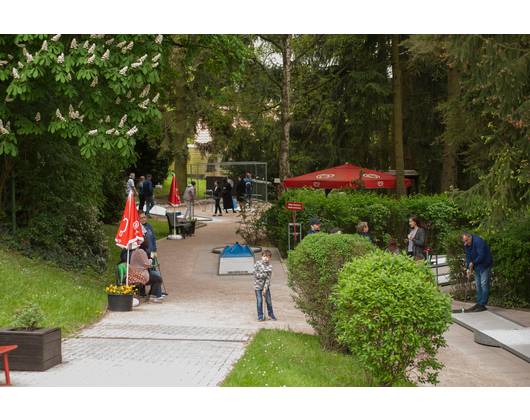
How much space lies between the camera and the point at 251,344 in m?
7.12

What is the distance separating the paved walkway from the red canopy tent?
6.22m

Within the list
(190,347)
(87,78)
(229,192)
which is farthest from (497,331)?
(229,192)

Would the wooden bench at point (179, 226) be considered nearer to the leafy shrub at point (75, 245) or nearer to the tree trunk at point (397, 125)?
the leafy shrub at point (75, 245)

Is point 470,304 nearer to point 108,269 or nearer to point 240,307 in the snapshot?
point 240,307

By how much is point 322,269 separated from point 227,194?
956 inches

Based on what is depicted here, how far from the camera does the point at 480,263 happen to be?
10.2 metres

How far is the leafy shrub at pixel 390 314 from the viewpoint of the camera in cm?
536

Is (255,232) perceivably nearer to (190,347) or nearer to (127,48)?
(127,48)

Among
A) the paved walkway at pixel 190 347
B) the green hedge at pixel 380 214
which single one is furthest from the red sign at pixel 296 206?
the paved walkway at pixel 190 347

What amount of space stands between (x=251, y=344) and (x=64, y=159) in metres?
7.89

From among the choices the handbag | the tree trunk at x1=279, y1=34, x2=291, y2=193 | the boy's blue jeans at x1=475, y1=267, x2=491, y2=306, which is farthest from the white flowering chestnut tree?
the tree trunk at x1=279, y1=34, x2=291, y2=193

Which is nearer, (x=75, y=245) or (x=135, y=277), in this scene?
(x=135, y=277)

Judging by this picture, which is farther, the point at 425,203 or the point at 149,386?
the point at 425,203

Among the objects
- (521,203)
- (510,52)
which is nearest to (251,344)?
(521,203)
